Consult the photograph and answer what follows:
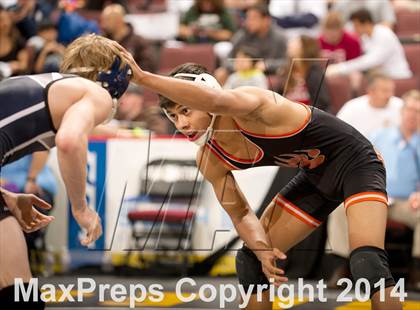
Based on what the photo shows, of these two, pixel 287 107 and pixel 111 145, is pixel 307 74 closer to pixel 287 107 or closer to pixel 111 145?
Answer: pixel 111 145

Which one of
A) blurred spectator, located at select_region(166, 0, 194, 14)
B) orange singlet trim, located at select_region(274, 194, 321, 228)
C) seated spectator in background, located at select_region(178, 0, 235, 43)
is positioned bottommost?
blurred spectator, located at select_region(166, 0, 194, 14)

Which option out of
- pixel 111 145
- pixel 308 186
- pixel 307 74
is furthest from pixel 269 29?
pixel 308 186

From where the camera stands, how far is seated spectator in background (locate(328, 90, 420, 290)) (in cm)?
784

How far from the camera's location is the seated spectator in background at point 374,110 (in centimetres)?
838

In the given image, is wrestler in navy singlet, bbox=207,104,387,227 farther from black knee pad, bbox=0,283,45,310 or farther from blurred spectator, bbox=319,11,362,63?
blurred spectator, bbox=319,11,362,63

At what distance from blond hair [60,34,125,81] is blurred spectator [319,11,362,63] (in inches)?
230

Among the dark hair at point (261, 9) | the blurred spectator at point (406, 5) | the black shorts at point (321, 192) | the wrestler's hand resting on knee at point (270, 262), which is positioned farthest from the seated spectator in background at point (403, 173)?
the blurred spectator at point (406, 5)

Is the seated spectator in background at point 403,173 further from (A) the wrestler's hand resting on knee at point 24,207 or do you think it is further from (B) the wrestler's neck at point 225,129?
(A) the wrestler's hand resting on knee at point 24,207

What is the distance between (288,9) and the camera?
11.5 m

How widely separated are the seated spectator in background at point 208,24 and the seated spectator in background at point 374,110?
111 inches

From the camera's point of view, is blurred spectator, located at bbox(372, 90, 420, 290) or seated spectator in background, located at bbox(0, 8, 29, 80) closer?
blurred spectator, located at bbox(372, 90, 420, 290)

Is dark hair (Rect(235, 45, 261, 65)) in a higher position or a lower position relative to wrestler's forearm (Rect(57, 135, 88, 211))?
lower

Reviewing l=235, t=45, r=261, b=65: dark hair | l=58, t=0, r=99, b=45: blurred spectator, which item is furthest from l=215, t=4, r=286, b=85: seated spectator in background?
l=58, t=0, r=99, b=45: blurred spectator

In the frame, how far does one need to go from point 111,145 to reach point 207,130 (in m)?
3.38
